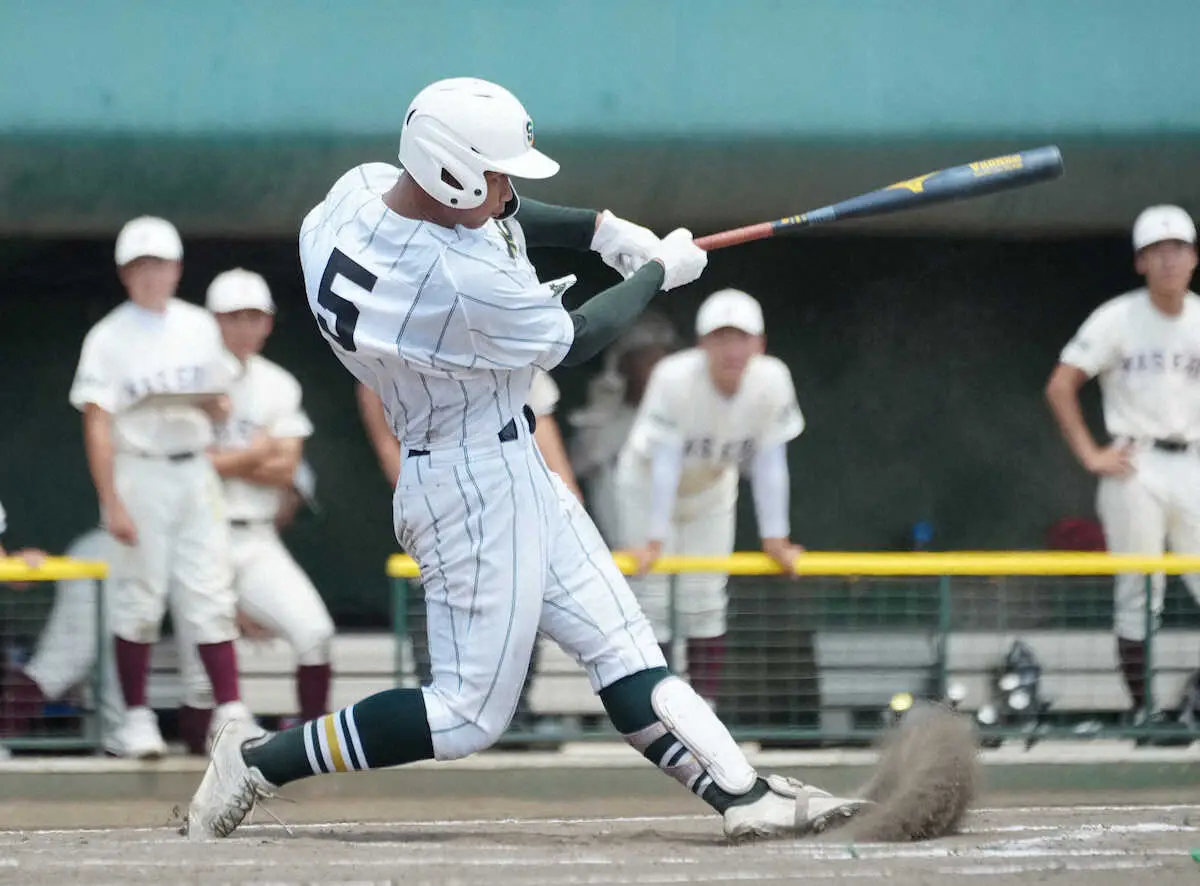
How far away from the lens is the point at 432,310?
3.70 metres

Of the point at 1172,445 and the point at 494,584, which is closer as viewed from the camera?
the point at 494,584

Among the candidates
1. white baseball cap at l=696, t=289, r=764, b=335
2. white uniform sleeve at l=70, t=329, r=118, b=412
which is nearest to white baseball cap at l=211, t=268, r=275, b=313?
white uniform sleeve at l=70, t=329, r=118, b=412

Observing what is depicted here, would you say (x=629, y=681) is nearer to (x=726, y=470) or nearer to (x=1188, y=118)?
(x=726, y=470)

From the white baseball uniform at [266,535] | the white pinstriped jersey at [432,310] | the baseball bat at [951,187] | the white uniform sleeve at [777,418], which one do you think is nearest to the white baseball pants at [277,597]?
the white baseball uniform at [266,535]

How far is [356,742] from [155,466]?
1.97 metres

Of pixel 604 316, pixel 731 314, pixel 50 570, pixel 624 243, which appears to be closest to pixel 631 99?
pixel 731 314

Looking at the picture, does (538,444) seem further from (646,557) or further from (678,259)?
(678,259)

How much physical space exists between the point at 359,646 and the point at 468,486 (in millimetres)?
2195

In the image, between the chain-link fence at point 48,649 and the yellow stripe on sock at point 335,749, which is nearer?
the yellow stripe on sock at point 335,749

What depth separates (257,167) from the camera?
21.2ft

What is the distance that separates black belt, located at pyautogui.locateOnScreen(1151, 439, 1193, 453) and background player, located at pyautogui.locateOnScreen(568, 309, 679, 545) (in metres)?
1.72

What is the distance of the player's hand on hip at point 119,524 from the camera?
18.5 ft

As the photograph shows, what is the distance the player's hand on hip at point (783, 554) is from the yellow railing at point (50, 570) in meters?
1.88

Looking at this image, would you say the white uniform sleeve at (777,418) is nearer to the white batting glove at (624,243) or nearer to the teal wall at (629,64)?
the teal wall at (629,64)
